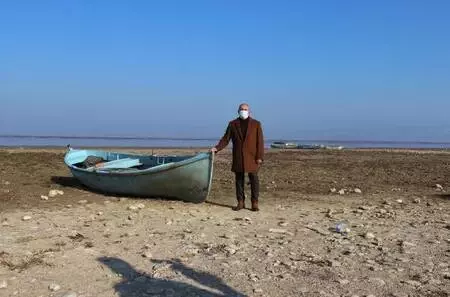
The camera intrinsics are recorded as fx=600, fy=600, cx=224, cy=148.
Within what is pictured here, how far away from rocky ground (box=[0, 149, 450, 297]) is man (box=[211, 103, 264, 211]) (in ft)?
1.72

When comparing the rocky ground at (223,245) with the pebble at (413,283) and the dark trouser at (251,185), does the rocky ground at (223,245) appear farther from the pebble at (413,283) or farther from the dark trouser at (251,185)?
the dark trouser at (251,185)

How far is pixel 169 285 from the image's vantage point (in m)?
6.60

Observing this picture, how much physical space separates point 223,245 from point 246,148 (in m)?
4.07

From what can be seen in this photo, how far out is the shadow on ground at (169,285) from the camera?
634 centimetres

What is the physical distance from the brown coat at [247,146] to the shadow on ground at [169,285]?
5.08 metres

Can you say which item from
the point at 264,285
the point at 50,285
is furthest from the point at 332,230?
the point at 50,285

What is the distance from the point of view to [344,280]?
6676 millimetres

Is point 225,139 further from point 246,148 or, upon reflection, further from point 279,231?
point 279,231

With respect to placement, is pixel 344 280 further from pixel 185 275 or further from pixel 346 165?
pixel 346 165

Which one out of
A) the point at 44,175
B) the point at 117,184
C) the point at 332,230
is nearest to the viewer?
the point at 332,230

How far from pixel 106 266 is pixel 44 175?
1125 cm

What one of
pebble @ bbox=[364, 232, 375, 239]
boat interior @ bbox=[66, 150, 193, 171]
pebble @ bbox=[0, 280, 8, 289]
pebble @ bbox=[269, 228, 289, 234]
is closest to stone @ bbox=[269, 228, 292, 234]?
pebble @ bbox=[269, 228, 289, 234]

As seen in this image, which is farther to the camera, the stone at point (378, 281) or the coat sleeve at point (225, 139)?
the coat sleeve at point (225, 139)

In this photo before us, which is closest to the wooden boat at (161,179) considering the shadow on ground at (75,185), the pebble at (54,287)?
the shadow on ground at (75,185)
